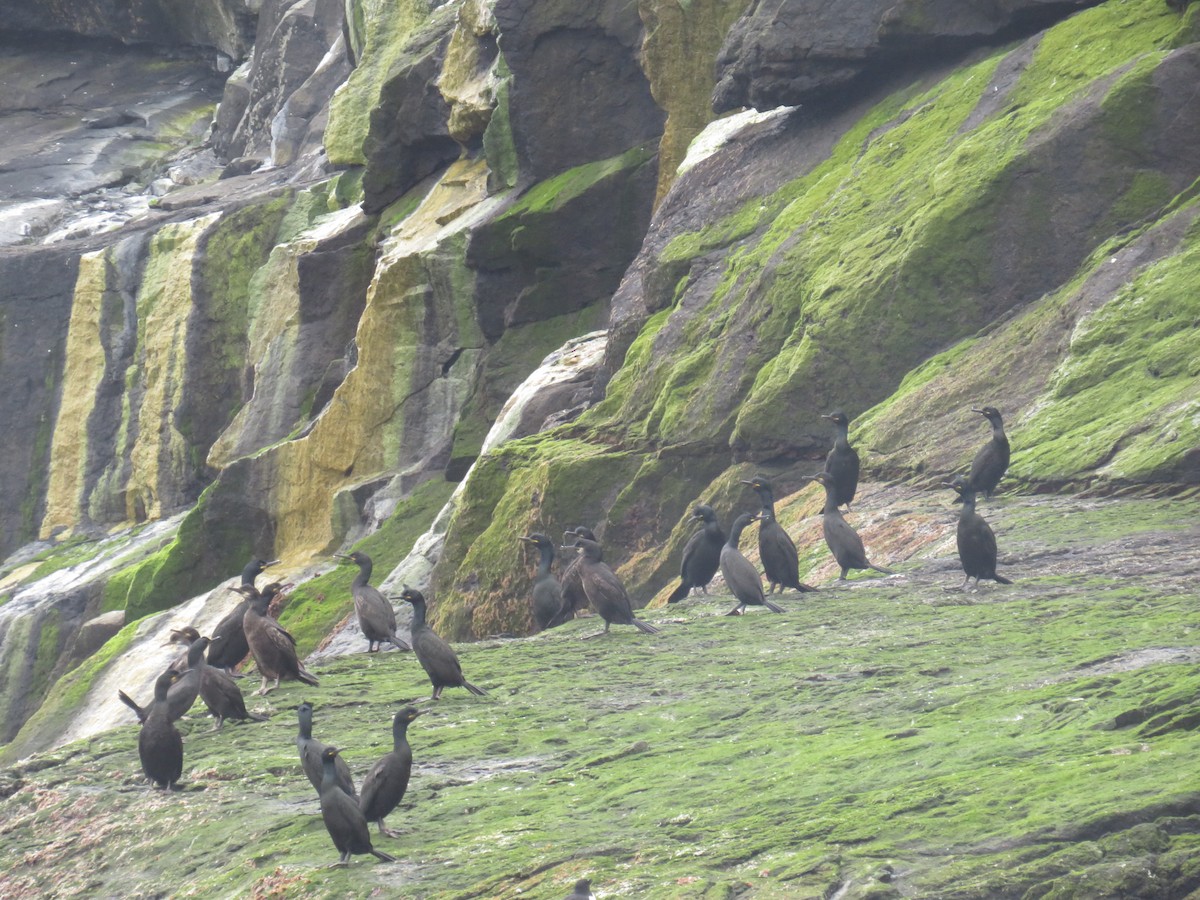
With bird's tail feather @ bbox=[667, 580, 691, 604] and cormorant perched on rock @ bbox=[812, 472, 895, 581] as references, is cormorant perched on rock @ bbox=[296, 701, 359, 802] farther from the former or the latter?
bird's tail feather @ bbox=[667, 580, 691, 604]

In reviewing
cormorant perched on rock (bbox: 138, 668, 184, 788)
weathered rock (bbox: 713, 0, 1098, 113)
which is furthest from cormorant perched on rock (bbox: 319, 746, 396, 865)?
weathered rock (bbox: 713, 0, 1098, 113)

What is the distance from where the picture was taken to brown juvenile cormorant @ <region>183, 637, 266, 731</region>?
47.2 feet

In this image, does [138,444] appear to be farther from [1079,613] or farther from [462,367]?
[1079,613]

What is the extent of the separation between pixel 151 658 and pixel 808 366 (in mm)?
18973

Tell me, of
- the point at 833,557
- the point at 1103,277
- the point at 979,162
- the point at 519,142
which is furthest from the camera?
the point at 519,142

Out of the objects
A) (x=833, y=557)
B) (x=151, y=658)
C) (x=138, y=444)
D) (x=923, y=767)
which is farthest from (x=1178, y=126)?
(x=138, y=444)

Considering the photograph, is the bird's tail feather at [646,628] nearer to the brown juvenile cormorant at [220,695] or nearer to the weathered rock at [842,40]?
the brown juvenile cormorant at [220,695]

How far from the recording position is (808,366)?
77.9 ft

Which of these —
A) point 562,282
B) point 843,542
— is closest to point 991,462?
point 843,542

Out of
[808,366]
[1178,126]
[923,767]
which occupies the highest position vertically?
[1178,126]

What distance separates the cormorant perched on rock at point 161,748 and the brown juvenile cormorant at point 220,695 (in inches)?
54.7

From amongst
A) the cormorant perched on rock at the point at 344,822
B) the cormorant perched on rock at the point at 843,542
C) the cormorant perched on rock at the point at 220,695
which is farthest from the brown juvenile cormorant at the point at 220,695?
the cormorant perched on rock at the point at 843,542

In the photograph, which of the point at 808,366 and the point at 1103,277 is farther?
the point at 808,366

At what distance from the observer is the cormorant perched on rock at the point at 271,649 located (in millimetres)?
15586
